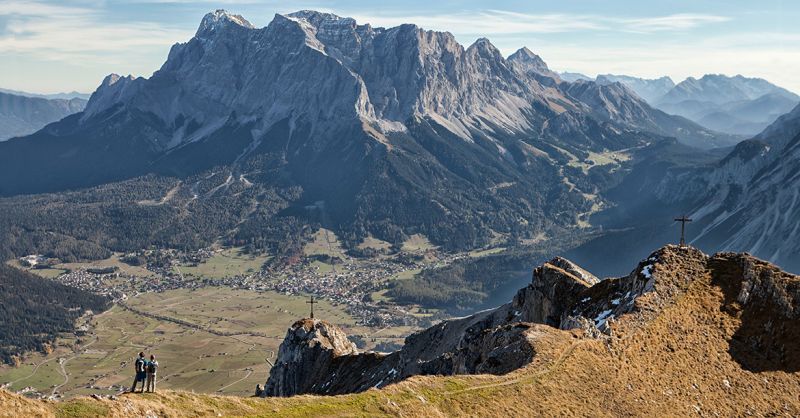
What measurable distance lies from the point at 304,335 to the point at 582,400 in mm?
65808

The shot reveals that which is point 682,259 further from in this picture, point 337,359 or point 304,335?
point 304,335

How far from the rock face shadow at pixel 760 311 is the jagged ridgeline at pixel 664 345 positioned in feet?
0.29

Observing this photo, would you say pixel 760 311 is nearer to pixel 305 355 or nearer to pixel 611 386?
pixel 611 386

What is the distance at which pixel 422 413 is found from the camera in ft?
150

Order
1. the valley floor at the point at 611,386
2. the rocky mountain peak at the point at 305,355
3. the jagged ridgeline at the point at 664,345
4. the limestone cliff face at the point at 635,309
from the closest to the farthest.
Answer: the valley floor at the point at 611,386
the jagged ridgeline at the point at 664,345
the limestone cliff face at the point at 635,309
the rocky mountain peak at the point at 305,355

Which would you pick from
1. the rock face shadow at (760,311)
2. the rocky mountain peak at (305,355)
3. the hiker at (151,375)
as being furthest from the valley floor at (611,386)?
the rocky mountain peak at (305,355)

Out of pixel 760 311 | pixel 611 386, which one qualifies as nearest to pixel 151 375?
pixel 611 386

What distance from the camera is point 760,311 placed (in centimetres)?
6219

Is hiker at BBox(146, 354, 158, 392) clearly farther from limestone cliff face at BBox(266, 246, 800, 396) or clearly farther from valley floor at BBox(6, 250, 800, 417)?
limestone cliff face at BBox(266, 246, 800, 396)

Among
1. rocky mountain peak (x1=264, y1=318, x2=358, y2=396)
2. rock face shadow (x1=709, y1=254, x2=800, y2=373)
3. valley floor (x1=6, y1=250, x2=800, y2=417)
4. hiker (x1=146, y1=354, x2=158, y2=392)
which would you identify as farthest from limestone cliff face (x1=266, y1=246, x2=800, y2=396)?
hiker (x1=146, y1=354, x2=158, y2=392)

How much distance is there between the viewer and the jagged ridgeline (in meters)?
52.2

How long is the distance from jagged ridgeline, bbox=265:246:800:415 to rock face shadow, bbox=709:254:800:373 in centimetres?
9

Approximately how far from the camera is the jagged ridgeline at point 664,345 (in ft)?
171

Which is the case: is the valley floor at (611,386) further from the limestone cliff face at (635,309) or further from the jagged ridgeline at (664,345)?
the limestone cliff face at (635,309)
